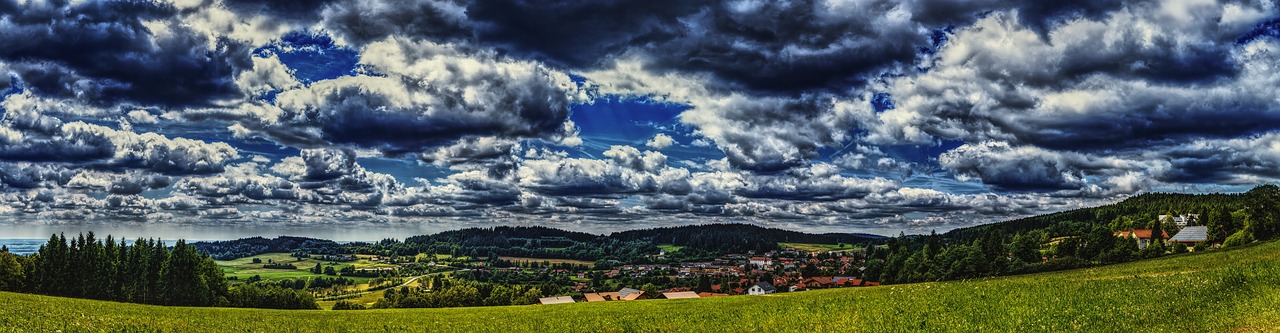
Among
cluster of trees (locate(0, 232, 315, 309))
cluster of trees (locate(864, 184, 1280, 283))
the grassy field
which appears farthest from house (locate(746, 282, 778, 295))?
the grassy field

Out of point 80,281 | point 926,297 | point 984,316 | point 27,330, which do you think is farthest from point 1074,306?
point 80,281

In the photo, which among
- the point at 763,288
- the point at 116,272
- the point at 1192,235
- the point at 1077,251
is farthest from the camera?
the point at 763,288

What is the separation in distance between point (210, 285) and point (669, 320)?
333 feet

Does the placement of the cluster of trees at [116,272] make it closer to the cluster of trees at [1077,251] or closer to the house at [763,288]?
the house at [763,288]

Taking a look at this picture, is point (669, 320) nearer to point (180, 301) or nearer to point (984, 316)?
point (984, 316)

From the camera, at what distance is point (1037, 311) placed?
1753 centimetres

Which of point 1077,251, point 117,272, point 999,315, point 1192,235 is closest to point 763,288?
point 1077,251

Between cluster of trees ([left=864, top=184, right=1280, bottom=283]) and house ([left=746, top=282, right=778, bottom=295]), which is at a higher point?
cluster of trees ([left=864, top=184, right=1280, bottom=283])

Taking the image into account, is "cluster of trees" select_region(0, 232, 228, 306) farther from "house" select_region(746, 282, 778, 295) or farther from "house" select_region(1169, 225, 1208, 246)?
"house" select_region(1169, 225, 1208, 246)

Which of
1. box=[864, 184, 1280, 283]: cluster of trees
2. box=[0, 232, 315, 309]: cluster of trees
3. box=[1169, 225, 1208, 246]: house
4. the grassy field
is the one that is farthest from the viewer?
box=[1169, 225, 1208, 246]: house

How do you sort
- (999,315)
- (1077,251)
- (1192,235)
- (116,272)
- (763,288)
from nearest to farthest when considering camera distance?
1. (999,315)
2. (116,272)
3. (1077,251)
4. (1192,235)
5. (763,288)

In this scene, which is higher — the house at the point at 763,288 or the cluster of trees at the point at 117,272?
the cluster of trees at the point at 117,272

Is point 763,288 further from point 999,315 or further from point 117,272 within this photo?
point 999,315

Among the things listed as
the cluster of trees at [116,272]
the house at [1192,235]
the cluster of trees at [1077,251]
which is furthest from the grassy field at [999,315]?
the house at [1192,235]
